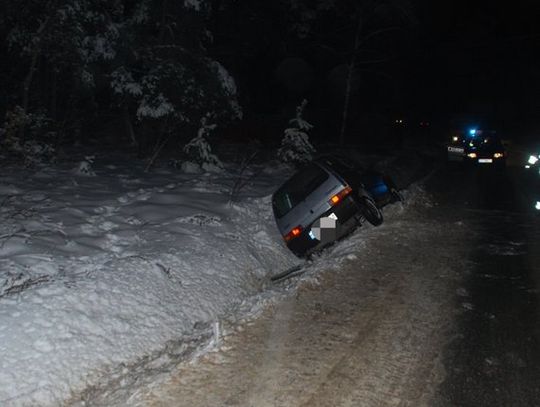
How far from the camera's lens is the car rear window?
9.21m

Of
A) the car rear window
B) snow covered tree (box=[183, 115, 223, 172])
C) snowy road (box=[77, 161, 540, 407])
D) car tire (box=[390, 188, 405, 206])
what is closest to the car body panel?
the car rear window

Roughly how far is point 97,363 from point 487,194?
12.5 metres

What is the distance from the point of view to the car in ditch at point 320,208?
8875 mm

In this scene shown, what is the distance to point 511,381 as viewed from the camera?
489 cm

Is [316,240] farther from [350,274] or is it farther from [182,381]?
[182,381]

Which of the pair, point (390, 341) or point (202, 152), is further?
point (202, 152)

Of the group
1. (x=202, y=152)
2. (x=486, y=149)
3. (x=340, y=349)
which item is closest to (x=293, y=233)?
(x=340, y=349)

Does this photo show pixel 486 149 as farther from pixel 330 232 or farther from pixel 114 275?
pixel 114 275

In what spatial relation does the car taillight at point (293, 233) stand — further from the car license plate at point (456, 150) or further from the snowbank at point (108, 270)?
the car license plate at point (456, 150)

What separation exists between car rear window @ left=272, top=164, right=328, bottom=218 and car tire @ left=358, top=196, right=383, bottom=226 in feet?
2.60

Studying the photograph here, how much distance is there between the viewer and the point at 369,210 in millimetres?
9469

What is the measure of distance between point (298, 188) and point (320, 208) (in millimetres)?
764

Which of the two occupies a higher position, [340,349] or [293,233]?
[293,233]

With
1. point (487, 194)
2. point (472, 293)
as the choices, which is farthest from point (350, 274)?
point (487, 194)
